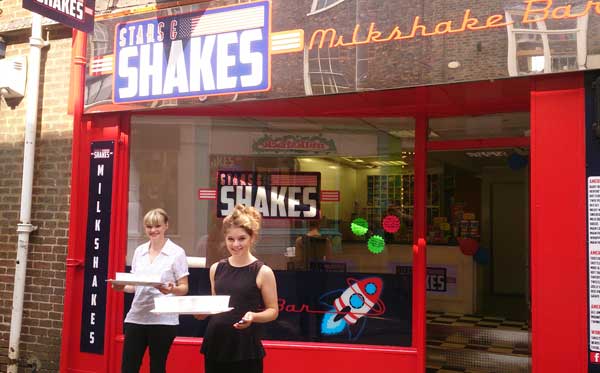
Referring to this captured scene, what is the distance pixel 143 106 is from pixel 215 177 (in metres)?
1.01

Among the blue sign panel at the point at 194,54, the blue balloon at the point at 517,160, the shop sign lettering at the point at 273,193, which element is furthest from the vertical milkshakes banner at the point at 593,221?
the blue sign panel at the point at 194,54

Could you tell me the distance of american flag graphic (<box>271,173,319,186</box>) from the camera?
5.88 meters

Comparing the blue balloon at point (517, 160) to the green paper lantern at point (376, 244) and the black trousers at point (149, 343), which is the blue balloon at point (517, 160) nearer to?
the green paper lantern at point (376, 244)

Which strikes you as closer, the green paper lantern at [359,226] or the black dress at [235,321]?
the black dress at [235,321]

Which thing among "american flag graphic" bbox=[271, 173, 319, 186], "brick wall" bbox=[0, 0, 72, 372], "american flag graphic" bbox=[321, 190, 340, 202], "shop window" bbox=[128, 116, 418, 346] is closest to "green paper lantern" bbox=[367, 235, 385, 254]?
"shop window" bbox=[128, 116, 418, 346]

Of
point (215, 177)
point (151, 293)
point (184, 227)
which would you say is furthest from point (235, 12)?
point (151, 293)

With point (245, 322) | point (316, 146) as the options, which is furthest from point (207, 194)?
point (245, 322)

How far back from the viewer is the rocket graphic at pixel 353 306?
5.65m

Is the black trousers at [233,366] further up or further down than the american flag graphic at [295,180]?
further down

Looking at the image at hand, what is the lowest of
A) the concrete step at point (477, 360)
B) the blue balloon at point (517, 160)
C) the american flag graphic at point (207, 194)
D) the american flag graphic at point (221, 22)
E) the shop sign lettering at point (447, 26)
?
the concrete step at point (477, 360)

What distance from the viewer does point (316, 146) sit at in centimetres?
592

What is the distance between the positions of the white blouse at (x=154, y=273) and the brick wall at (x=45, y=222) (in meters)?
2.07

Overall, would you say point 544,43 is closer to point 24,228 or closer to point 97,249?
point 97,249

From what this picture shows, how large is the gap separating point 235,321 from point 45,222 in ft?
12.3
